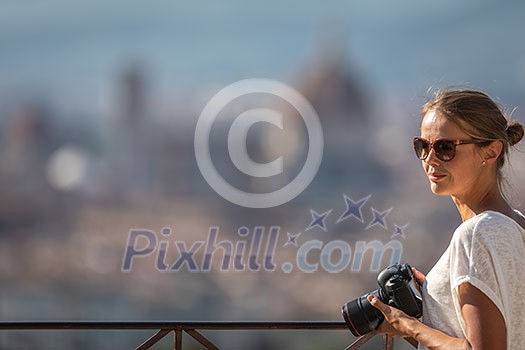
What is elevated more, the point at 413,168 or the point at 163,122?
the point at 163,122

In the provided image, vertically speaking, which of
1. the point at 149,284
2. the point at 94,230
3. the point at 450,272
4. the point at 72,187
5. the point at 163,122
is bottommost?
the point at 450,272

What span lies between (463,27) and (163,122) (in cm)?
158

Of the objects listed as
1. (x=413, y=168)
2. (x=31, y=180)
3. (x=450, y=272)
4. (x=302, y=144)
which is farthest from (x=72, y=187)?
(x=450, y=272)

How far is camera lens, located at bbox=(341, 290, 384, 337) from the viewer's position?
1.28 meters

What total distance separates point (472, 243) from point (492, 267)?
0.04 metres

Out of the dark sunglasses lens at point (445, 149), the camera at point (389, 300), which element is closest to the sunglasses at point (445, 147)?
the dark sunglasses lens at point (445, 149)

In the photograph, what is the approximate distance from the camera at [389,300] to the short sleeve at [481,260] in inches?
6.3

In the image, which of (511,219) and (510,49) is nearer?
(511,219)

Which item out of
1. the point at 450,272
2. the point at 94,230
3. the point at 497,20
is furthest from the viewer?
the point at 497,20

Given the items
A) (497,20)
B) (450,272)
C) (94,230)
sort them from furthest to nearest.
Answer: (497,20) → (94,230) → (450,272)

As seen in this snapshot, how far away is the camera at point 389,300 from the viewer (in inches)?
46.6

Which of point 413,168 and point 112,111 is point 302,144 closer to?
point 413,168

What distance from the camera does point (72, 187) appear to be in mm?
3500

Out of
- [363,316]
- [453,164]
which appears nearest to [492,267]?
[453,164]
